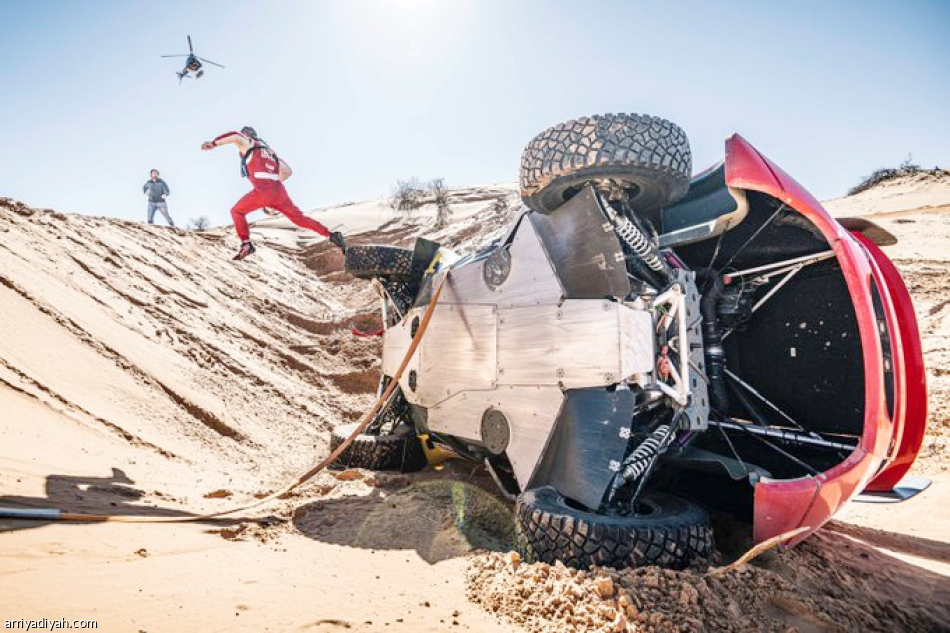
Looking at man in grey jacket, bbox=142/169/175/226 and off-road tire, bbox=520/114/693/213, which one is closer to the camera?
off-road tire, bbox=520/114/693/213

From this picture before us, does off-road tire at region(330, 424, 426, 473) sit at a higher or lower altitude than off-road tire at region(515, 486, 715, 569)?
lower

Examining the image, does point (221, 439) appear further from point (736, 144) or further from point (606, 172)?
point (736, 144)

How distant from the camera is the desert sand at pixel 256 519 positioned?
1643 millimetres

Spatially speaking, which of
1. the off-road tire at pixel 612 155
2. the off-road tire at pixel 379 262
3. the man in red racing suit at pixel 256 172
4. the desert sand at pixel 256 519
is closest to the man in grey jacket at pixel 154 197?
the desert sand at pixel 256 519

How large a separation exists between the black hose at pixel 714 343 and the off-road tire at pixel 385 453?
2536 millimetres

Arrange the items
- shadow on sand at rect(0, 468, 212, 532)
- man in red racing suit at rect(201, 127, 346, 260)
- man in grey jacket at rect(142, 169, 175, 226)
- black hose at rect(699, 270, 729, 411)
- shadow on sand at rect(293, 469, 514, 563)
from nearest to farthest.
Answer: shadow on sand at rect(0, 468, 212, 532) < shadow on sand at rect(293, 469, 514, 563) < black hose at rect(699, 270, 729, 411) < man in red racing suit at rect(201, 127, 346, 260) < man in grey jacket at rect(142, 169, 175, 226)

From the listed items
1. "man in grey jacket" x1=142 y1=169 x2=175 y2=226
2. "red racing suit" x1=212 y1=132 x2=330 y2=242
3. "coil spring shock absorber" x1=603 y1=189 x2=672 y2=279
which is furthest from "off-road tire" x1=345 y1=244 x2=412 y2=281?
"man in grey jacket" x1=142 y1=169 x2=175 y2=226

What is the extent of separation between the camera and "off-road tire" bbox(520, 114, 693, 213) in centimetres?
246

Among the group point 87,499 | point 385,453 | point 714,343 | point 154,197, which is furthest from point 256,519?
point 154,197

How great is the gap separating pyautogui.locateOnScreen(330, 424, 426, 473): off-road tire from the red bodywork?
2.83m

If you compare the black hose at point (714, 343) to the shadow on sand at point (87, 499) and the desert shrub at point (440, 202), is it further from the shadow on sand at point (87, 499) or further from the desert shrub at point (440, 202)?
the desert shrub at point (440, 202)

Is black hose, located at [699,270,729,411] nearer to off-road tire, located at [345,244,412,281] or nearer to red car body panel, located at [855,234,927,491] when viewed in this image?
red car body panel, located at [855,234,927,491]

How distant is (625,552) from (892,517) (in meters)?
2.92

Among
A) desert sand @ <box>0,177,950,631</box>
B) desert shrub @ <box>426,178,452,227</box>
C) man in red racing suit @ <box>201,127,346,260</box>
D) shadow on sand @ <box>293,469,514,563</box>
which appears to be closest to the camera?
desert sand @ <box>0,177,950,631</box>
